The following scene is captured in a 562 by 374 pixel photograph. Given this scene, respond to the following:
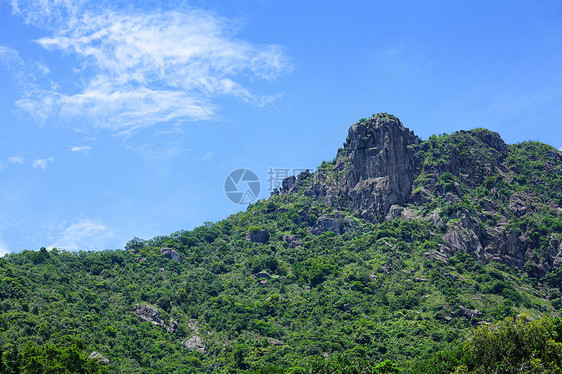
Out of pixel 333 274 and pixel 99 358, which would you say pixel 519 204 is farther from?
pixel 99 358

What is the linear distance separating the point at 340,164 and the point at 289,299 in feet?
172

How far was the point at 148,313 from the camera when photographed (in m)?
112

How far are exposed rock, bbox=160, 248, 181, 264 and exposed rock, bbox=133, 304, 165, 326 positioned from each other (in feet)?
92.7

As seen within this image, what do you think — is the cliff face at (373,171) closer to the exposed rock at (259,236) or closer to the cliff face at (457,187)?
the cliff face at (457,187)

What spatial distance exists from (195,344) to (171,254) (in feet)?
127

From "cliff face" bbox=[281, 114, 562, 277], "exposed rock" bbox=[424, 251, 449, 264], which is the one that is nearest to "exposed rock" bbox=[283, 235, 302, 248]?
"cliff face" bbox=[281, 114, 562, 277]

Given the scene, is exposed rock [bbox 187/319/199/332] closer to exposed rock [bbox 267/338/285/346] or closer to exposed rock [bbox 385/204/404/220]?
exposed rock [bbox 267/338/285/346]

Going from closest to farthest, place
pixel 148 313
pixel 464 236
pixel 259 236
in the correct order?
pixel 148 313 < pixel 464 236 < pixel 259 236

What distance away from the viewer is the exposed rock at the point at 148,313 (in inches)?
4363

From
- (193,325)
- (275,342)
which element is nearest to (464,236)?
(275,342)

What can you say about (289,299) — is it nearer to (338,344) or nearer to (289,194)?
(338,344)

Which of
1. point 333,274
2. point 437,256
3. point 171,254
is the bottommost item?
point 437,256

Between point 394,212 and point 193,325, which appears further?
point 394,212

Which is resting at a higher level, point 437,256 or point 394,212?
point 394,212
